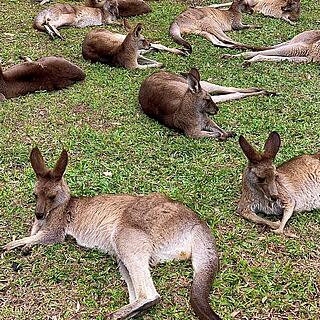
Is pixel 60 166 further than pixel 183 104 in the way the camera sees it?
No

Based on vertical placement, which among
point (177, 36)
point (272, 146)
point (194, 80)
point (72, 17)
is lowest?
point (72, 17)

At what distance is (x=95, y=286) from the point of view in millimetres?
3750

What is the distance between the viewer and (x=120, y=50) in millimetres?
7777

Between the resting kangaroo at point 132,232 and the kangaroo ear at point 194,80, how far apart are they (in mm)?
2022

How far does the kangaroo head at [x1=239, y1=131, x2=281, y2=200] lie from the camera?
433 cm

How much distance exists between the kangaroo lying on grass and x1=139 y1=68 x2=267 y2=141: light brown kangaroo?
48.9 inches

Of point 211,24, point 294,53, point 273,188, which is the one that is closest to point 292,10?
point 211,24

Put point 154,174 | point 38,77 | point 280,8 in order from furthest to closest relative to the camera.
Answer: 1. point 280,8
2. point 38,77
3. point 154,174

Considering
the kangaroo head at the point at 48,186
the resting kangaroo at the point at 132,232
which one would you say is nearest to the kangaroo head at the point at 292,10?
the resting kangaroo at the point at 132,232

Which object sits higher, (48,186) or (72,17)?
(48,186)

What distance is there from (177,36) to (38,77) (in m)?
2.66

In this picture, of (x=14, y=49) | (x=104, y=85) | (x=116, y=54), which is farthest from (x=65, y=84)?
(x=14, y=49)

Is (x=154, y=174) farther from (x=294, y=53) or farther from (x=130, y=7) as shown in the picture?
(x=130, y=7)

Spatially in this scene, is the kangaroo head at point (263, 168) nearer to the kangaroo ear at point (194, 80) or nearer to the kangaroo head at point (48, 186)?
the kangaroo head at point (48, 186)
